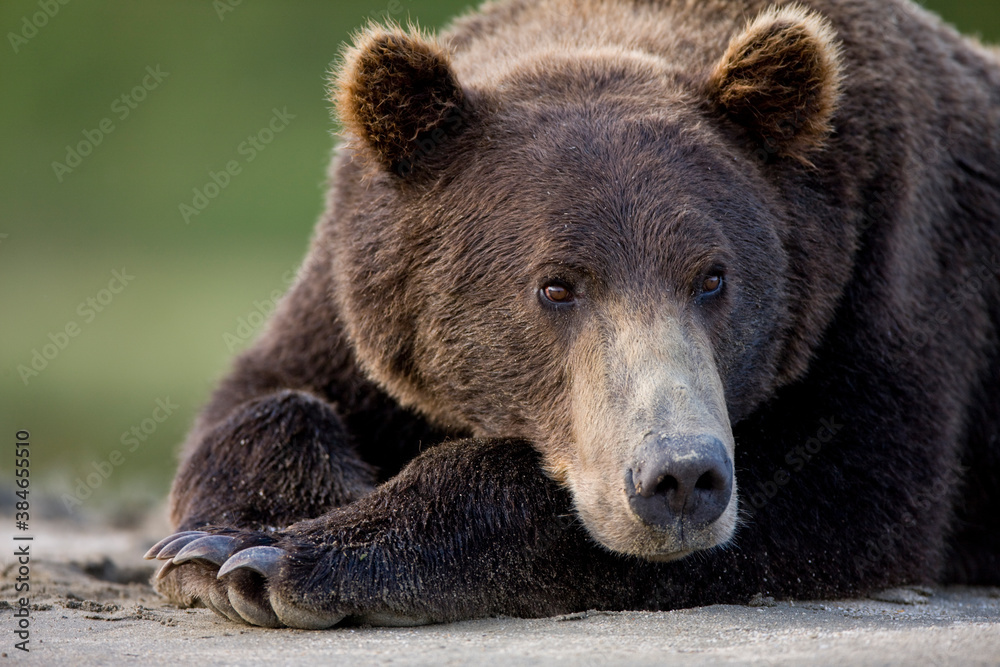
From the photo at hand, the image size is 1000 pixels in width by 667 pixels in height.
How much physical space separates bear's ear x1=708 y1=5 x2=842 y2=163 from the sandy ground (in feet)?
6.49

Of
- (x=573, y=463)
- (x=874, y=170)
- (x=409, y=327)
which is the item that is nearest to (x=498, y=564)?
(x=573, y=463)

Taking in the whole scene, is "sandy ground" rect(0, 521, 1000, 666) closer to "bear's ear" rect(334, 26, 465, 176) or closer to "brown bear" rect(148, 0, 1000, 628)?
"brown bear" rect(148, 0, 1000, 628)

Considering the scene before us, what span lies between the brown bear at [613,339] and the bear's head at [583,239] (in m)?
0.01

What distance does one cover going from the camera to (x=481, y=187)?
500 cm

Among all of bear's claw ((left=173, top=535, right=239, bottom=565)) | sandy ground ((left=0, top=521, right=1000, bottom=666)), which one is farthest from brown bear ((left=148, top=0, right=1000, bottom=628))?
sandy ground ((left=0, top=521, right=1000, bottom=666))

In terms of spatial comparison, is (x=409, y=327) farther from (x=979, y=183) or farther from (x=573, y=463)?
(x=979, y=183)

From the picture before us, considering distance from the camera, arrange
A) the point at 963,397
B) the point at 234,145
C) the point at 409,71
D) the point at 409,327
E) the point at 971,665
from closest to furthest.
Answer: the point at 971,665, the point at 409,71, the point at 409,327, the point at 963,397, the point at 234,145

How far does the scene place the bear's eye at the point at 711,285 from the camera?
4.70 m

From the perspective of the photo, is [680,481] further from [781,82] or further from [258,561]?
[781,82]

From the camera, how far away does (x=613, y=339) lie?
4477 mm

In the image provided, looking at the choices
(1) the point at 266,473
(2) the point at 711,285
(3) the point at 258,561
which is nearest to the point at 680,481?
(2) the point at 711,285

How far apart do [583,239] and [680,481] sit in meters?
1.14

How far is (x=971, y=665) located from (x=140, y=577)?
15.2 ft

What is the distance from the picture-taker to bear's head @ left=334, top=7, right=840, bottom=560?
4.51 meters
